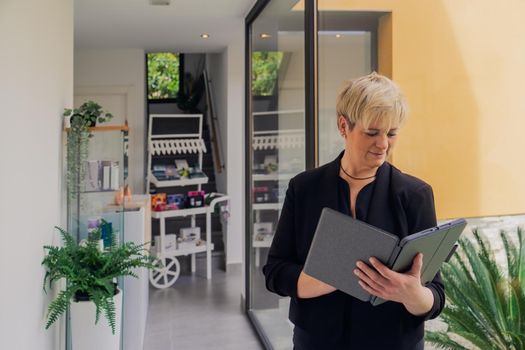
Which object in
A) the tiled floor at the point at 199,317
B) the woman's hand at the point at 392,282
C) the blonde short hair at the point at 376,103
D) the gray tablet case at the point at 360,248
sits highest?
the blonde short hair at the point at 376,103

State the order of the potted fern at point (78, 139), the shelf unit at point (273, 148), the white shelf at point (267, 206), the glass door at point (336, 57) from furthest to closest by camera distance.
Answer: the white shelf at point (267, 206) → the shelf unit at point (273, 148) → the potted fern at point (78, 139) → the glass door at point (336, 57)

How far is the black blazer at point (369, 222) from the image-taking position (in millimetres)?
1285

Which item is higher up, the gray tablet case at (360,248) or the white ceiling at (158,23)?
the white ceiling at (158,23)

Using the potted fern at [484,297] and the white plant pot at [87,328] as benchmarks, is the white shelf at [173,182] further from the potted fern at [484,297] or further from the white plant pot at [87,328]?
the potted fern at [484,297]

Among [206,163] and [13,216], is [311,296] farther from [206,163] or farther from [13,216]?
[206,163]

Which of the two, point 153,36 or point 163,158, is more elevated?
point 153,36

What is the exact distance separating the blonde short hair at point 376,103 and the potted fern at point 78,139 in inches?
84.2

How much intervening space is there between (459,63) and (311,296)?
0.91 meters

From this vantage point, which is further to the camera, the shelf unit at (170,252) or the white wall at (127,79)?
the white wall at (127,79)

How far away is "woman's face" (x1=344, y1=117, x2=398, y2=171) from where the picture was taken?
1244 millimetres

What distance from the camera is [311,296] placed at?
1.35 m

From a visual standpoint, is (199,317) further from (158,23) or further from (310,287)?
(310,287)

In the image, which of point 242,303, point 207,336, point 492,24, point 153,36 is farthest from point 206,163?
point 492,24

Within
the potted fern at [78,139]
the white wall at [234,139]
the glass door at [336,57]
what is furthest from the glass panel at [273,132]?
the white wall at [234,139]
